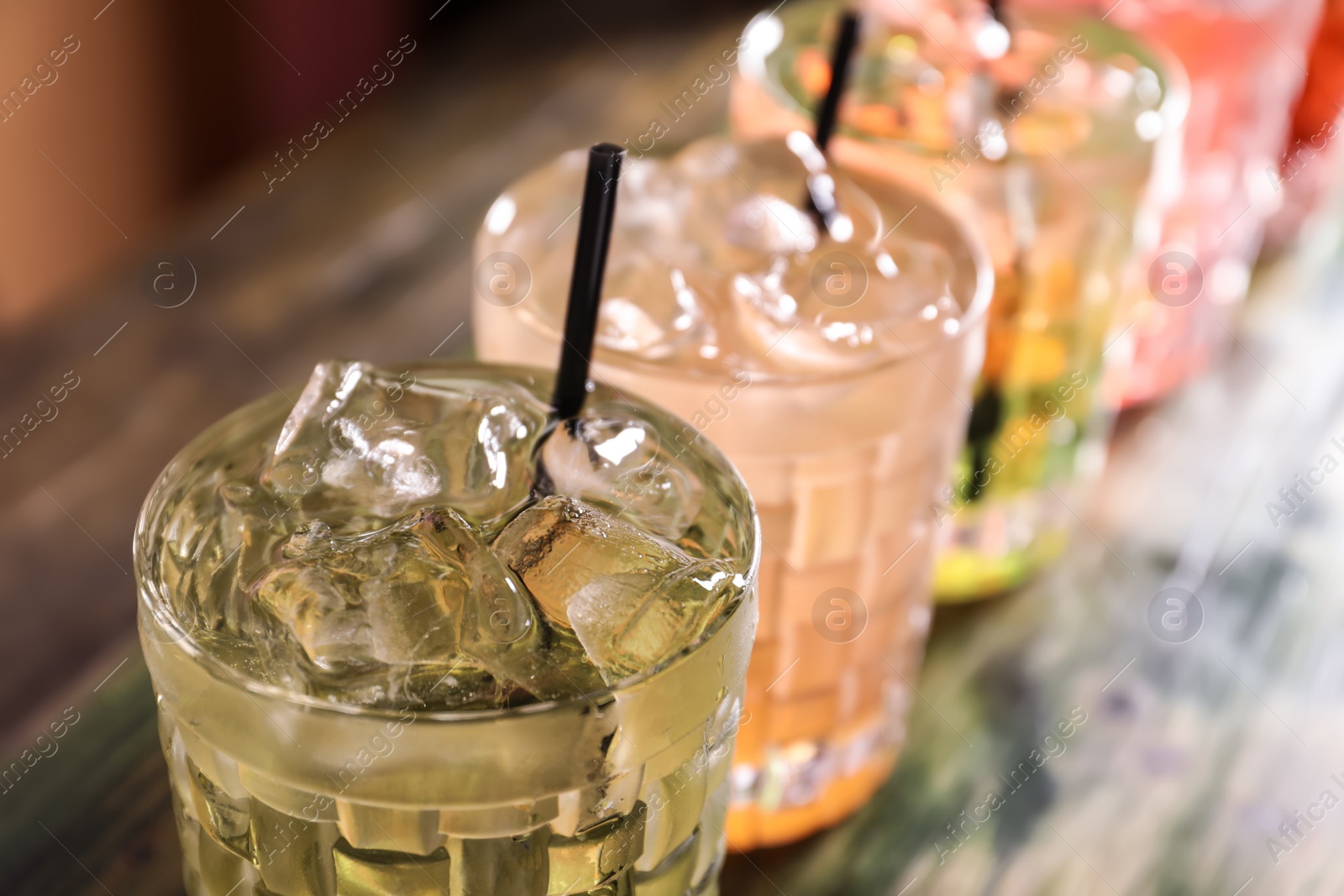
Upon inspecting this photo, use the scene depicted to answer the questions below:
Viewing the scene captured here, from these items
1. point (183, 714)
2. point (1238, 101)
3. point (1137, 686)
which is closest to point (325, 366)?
point (183, 714)

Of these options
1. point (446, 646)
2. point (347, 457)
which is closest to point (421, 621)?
point (446, 646)

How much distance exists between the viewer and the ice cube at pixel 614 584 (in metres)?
0.55

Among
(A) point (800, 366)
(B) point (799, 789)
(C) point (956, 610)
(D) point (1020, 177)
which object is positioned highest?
(A) point (800, 366)

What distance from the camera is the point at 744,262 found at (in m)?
0.83

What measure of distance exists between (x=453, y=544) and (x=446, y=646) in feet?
0.15

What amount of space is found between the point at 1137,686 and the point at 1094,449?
200 millimetres

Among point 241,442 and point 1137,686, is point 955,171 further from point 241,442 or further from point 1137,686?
point 241,442

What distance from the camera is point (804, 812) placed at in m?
0.84

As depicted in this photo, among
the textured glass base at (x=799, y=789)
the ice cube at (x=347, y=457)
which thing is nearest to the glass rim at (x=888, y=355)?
the ice cube at (x=347, y=457)

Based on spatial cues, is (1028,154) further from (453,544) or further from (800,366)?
(453,544)

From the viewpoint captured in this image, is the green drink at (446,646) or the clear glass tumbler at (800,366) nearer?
the green drink at (446,646)

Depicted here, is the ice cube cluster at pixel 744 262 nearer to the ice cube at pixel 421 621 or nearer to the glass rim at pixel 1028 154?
the glass rim at pixel 1028 154

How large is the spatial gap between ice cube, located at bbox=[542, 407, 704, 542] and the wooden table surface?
271mm

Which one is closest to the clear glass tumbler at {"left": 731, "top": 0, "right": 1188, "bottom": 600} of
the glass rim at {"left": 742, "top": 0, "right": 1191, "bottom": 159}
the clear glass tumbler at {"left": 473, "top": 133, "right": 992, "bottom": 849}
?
the glass rim at {"left": 742, "top": 0, "right": 1191, "bottom": 159}
